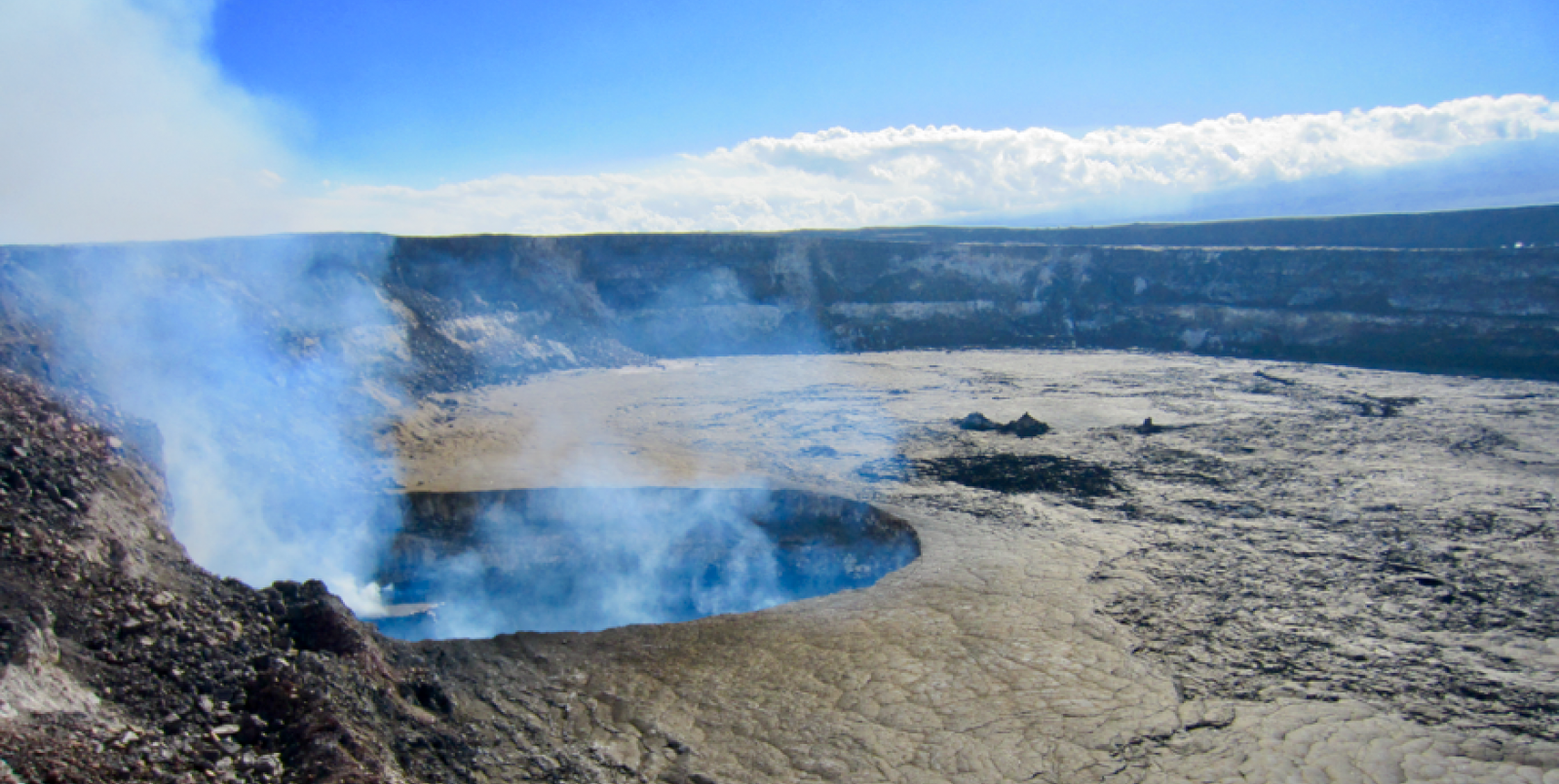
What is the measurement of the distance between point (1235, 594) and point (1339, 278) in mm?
33145

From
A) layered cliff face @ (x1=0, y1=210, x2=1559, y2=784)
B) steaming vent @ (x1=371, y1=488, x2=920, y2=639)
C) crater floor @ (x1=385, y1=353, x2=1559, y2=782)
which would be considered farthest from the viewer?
steaming vent @ (x1=371, y1=488, x2=920, y2=639)

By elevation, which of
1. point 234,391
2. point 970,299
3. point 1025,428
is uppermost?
point 970,299

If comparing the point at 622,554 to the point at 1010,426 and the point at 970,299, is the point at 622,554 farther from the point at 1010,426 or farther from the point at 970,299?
the point at 970,299

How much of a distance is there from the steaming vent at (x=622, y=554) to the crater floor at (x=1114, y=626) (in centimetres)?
82

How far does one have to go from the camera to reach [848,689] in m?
8.91

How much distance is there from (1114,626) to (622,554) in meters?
9.53

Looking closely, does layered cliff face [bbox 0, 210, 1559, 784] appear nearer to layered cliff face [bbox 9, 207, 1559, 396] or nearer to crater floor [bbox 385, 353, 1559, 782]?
crater floor [bbox 385, 353, 1559, 782]

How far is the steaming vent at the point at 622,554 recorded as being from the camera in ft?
48.2

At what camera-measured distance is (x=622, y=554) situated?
15.9 m

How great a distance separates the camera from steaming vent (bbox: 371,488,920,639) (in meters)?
14.7

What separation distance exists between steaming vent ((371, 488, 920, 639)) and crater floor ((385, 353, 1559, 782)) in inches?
32.5

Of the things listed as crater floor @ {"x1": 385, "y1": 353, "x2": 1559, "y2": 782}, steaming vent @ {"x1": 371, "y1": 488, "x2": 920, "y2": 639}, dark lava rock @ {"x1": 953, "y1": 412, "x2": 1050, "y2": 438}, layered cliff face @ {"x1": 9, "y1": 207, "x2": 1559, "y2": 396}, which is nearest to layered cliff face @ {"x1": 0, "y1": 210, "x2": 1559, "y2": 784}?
crater floor @ {"x1": 385, "y1": 353, "x2": 1559, "y2": 782}

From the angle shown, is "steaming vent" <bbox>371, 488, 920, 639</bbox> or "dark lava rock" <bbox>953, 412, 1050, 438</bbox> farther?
"dark lava rock" <bbox>953, 412, 1050, 438</bbox>

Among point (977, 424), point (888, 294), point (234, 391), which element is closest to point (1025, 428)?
point (977, 424)
